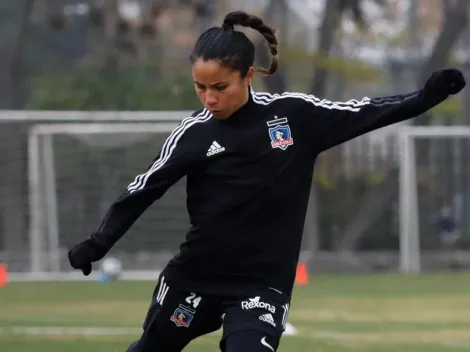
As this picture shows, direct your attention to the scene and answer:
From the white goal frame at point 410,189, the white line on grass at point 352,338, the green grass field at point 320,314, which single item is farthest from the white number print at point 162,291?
the white goal frame at point 410,189

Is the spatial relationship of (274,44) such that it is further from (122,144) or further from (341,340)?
(122,144)

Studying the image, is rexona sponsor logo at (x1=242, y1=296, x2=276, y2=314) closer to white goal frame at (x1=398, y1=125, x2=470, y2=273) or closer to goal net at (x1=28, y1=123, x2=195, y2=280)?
goal net at (x1=28, y1=123, x2=195, y2=280)

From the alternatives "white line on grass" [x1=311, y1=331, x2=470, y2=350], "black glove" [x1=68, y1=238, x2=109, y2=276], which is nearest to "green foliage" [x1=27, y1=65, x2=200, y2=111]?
"white line on grass" [x1=311, y1=331, x2=470, y2=350]

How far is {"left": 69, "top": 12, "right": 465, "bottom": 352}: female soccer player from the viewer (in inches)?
212

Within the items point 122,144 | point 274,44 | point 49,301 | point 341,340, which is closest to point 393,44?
point 122,144

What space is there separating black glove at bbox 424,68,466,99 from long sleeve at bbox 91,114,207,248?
3.54 ft

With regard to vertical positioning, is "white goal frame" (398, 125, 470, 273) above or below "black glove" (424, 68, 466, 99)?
below

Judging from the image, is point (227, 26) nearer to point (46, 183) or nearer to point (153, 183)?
point (153, 183)

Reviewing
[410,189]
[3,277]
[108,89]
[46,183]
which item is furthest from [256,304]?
[108,89]

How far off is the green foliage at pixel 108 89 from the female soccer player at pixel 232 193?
15787 mm

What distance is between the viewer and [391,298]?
14.6 metres

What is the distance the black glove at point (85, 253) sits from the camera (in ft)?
17.6

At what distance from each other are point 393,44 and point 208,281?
18.4 meters

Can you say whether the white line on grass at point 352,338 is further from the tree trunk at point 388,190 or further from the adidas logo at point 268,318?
the tree trunk at point 388,190
